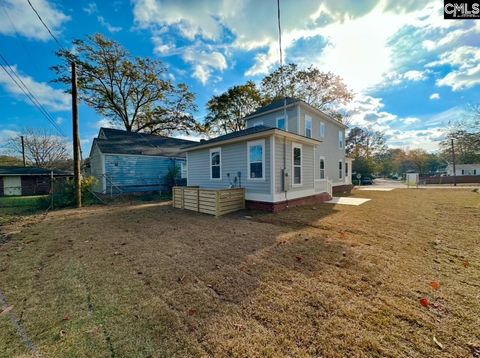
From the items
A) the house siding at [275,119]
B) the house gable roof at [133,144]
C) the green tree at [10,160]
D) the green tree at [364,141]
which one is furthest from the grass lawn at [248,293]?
the green tree at [10,160]

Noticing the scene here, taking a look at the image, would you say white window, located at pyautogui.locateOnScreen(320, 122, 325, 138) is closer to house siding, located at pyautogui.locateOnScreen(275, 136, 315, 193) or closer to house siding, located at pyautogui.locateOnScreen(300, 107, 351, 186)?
house siding, located at pyautogui.locateOnScreen(300, 107, 351, 186)

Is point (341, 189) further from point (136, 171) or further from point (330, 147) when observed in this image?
point (136, 171)

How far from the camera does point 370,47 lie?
743cm

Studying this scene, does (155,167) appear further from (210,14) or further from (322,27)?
(322,27)

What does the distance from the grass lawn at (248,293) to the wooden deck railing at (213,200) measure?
2.58 meters

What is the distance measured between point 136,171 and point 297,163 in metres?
13.2

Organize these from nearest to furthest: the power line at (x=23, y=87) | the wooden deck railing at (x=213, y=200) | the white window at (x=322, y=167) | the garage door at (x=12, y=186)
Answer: the wooden deck railing at (x=213, y=200) < the power line at (x=23, y=87) < the white window at (x=322, y=167) < the garage door at (x=12, y=186)

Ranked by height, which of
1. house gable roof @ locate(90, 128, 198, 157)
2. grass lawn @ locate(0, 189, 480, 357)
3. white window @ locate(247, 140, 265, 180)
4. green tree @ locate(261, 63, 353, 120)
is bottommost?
grass lawn @ locate(0, 189, 480, 357)

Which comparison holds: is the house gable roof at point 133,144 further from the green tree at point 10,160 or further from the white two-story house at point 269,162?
the green tree at point 10,160

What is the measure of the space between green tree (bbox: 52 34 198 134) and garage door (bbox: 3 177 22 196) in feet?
35.3

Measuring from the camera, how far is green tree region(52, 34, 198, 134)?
1945cm

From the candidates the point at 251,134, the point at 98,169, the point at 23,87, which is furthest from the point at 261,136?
the point at 98,169

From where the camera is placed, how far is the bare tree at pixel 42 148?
29094 mm

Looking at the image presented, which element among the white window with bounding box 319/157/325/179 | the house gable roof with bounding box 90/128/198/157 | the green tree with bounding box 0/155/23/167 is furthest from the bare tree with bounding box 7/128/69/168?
the white window with bounding box 319/157/325/179
